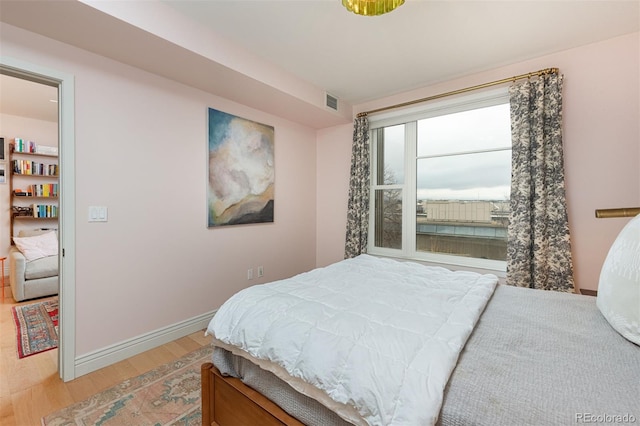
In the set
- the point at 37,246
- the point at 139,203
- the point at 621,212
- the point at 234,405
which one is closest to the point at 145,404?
the point at 234,405

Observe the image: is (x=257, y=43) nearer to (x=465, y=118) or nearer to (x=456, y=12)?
(x=456, y=12)

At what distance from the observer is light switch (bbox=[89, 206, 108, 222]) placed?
2.03 m

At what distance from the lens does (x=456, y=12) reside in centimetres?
196

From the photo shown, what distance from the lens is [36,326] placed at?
2.75 metres

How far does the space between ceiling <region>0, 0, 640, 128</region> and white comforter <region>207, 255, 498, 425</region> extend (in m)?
1.87

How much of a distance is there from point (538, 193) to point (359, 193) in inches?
70.1

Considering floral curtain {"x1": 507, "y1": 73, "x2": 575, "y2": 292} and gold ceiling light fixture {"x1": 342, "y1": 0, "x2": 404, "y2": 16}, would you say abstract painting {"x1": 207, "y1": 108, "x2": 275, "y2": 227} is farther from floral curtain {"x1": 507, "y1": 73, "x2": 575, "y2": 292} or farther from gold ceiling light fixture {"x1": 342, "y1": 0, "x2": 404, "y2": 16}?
floral curtain {"x1": 507, "y1": 73, "x2": 575, "y2": 292}

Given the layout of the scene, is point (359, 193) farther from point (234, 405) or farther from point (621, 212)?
point (234, 405)

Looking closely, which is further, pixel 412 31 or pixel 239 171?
pixel 239 171

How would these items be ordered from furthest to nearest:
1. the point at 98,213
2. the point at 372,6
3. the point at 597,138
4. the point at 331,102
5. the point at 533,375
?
the point at 331,102 → the point at 597,138 → the point at 98,213 → the point at 372,6 → the point at 533,375

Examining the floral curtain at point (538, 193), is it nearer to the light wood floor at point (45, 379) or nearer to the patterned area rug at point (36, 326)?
the light wood floor at point (45, 379)

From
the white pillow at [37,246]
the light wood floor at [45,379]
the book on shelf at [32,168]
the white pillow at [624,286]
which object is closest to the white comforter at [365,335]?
the white pillow at [624,286]

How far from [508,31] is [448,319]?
2307mm

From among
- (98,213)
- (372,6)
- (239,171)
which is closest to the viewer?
(372,6)
